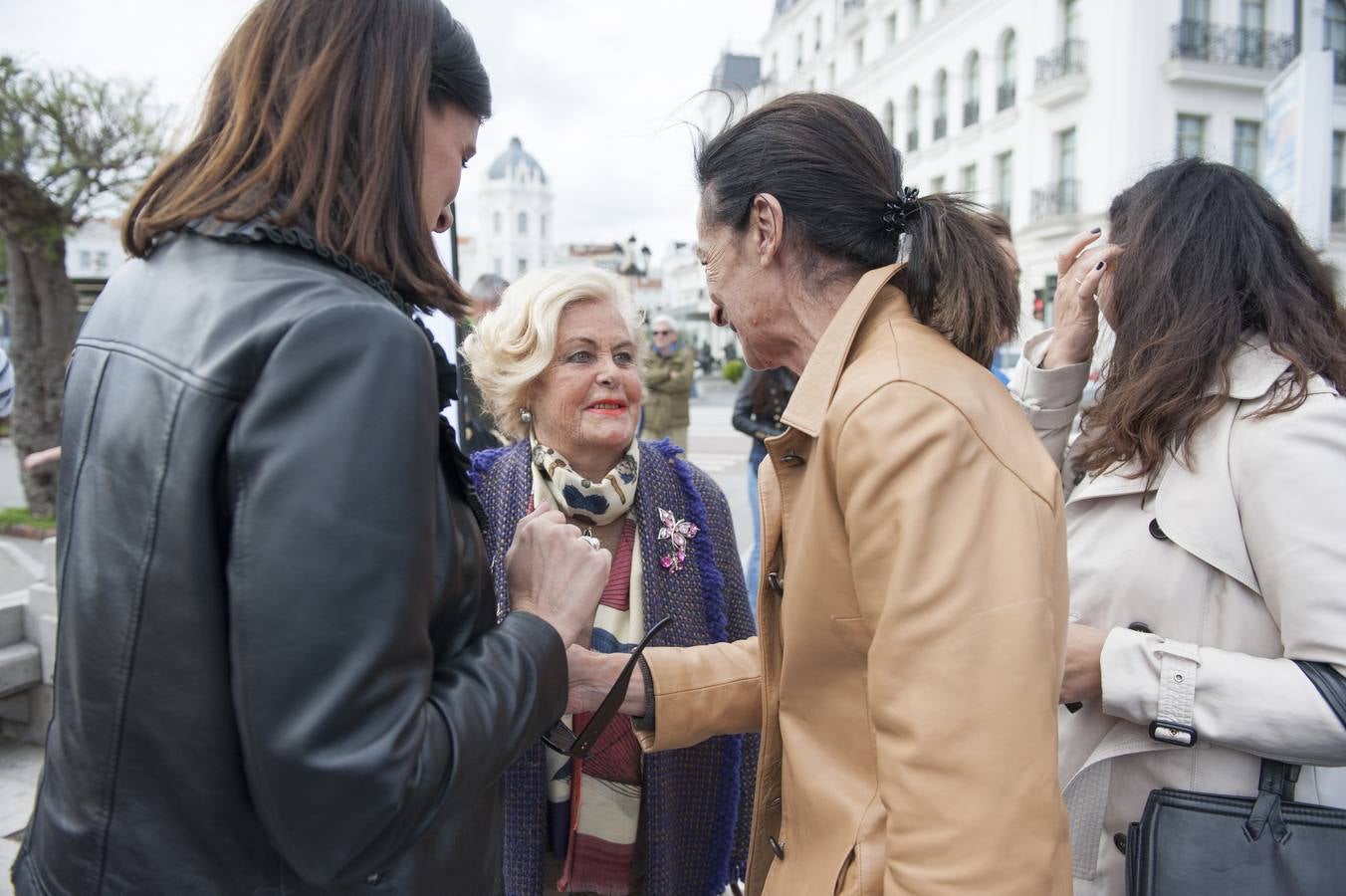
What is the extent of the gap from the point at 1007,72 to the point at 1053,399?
88.1 ft

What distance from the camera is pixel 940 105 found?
29.0m

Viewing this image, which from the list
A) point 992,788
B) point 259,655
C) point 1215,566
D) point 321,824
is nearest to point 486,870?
point 321,824

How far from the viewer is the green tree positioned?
6.91 m

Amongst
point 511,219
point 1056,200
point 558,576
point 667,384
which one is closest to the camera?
point 558,576

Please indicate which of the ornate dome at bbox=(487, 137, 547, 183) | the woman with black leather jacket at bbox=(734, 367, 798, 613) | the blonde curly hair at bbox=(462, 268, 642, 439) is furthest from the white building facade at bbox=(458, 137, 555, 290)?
the blonde curly hair at bbox=(462, 268, 642, 439)

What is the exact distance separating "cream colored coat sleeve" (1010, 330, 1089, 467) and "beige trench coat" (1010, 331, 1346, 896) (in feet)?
1.48

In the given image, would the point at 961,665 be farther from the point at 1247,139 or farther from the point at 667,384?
the point at 1247,139

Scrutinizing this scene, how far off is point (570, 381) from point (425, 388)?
1.44m

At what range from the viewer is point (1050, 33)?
912 inches

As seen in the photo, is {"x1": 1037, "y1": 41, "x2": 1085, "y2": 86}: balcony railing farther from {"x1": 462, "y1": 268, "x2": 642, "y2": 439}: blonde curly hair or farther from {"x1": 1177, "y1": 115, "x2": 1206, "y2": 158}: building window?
{"x1": 462, "y1": 268, "x2": 642, "y2": 439}: blonde curly hair

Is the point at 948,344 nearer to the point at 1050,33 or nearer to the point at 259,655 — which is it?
the point at 259,655

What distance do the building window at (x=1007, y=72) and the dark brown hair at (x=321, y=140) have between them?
27.1 m

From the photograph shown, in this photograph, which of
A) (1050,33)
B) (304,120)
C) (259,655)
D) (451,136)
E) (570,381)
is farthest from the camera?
(1050,33)

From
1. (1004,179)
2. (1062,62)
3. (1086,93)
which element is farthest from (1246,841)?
(1004,179)
